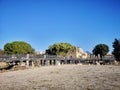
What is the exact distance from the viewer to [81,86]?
1437 cm

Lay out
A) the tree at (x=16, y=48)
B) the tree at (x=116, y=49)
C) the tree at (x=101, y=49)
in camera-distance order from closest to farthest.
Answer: the tree at (x=16, y=48)
the tree at (x=116, y=49)
the tree at (x=101, y=49)

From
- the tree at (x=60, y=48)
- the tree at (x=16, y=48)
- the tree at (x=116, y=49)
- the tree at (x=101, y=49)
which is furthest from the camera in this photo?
the tree at (x=101, y=49)

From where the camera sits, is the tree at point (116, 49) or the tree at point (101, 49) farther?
the tree at point (101, 49)

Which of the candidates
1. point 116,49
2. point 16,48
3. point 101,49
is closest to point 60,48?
point 16,48

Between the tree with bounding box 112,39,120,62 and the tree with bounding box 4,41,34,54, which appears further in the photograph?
the tree with bounding box 112,39,120,62

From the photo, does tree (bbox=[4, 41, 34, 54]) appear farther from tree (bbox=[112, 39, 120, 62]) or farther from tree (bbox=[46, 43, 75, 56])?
tree (bbox=[112, 39, 120, 62])

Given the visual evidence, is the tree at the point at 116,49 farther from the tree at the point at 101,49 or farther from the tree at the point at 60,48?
the tree at the point at 60,48

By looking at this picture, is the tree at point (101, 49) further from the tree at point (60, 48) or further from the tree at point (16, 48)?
the tree at point (16, 48)

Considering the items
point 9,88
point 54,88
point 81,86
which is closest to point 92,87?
point 81,86

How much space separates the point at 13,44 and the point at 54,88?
67.5 metres

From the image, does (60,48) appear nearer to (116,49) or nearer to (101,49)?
(101,49)

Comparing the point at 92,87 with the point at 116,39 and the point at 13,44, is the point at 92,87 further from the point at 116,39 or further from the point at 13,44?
the point at 116,39

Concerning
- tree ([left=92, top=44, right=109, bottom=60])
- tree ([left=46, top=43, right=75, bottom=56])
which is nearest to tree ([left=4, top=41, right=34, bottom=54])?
tree ([left=46, top=43, right=75, bottom=56])

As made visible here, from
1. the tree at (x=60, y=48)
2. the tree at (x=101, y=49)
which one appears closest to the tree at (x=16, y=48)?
the tree at (x=60, y=48)
